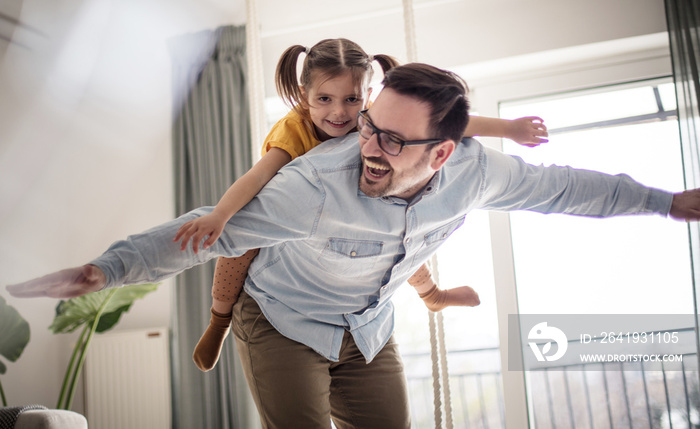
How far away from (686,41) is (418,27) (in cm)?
130

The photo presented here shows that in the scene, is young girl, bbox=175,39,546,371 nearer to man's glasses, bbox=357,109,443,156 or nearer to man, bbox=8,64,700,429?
man, bbox=8,64,700,429

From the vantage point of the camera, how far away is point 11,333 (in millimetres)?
2303

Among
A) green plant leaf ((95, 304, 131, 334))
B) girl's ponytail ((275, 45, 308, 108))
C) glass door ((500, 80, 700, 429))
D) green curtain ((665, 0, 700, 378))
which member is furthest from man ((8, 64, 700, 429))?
green plant leaf ((95, 304, 131, 334))

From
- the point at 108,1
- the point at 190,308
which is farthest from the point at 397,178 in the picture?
the point at 108,1

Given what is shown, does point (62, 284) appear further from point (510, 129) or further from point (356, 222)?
point (510, 129)

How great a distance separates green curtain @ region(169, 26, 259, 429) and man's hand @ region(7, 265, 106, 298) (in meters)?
2.14

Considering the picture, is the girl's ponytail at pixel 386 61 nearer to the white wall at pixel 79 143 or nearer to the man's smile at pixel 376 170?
the man's smile at pixel 376 170

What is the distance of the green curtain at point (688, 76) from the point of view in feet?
7.88

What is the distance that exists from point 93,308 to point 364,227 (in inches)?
79.0

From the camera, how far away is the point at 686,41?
2430 millimetres

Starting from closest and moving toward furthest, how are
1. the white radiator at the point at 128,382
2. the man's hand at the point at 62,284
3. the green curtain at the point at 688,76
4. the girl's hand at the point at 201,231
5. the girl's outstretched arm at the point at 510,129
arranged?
1. the man's hand at the point at 62,284
2. the girl's hand at the point at 201,231
3. the girl's outstretched arm at the point at 510,129
4. the green curtain at the point at 688,76
5. the white radiator at the point at 128,382

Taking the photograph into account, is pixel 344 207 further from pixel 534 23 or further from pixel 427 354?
pixel 427 354

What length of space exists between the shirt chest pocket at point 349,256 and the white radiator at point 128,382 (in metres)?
2.04

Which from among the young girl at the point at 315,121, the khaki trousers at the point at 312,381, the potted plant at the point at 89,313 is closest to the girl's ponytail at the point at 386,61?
the young girl at the point at 315,121
